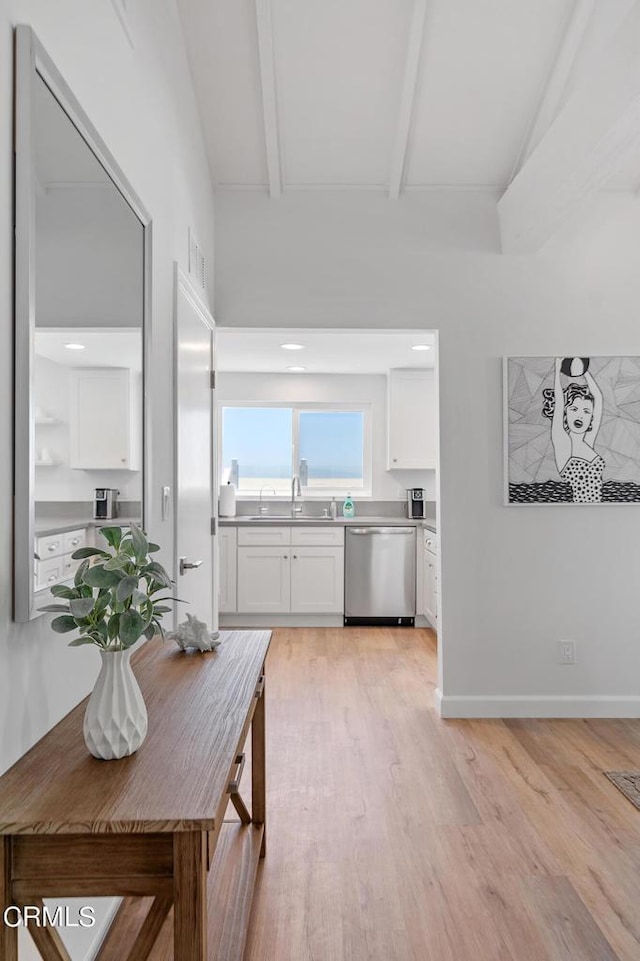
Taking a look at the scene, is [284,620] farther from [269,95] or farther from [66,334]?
[66,334]

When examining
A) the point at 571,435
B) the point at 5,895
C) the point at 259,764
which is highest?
the point at 571,435

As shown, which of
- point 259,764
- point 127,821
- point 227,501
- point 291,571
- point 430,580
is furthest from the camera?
point 227,501

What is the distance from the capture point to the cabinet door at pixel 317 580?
5.62 meters

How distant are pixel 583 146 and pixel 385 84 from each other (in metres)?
1.00

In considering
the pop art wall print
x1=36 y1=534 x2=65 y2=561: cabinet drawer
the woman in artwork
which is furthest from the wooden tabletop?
the woman in artwork

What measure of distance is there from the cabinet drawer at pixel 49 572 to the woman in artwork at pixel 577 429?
9.36 feet

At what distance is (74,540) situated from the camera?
1531 mm

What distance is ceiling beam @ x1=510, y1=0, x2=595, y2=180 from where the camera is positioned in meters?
2.65

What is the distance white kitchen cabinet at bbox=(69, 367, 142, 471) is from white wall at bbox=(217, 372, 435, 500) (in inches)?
175

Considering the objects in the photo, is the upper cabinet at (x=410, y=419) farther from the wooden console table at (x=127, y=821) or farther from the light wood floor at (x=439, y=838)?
the wooden console table at (x=127, y=821)

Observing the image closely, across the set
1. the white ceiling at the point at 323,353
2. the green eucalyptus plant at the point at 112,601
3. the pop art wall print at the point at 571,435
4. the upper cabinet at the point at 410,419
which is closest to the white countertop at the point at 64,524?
the green eucalyptus plant at the point at 112,601

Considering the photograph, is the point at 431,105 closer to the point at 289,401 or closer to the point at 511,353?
the point at 511,353

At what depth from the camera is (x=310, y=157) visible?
3432 millimetres

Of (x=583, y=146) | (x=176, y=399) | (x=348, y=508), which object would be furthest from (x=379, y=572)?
(x=583, y=146)
